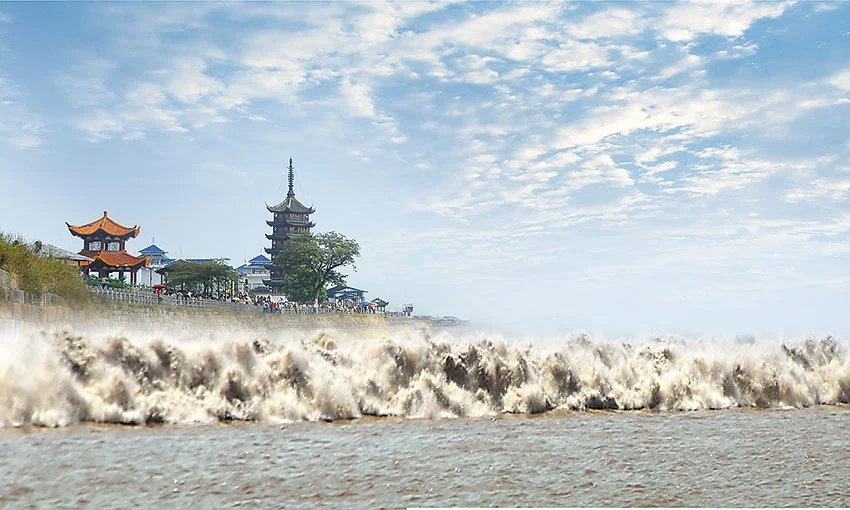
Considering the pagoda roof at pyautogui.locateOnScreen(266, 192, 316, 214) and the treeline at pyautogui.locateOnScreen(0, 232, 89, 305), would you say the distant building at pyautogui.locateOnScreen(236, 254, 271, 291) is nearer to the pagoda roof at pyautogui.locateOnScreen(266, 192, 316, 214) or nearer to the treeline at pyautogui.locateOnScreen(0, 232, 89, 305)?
the pagoda roof at pyautogui.locateOnScreen(266, 192, 316, 214)

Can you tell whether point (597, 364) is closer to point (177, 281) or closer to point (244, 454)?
point (244, 454)

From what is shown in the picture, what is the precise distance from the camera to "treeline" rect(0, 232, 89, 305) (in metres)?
18.9

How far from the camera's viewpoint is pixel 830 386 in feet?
30.7

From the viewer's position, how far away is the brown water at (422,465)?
3.97m

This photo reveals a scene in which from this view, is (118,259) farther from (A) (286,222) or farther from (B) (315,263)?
(A) (286,222)

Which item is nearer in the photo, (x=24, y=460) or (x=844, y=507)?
(x=844, y=507)

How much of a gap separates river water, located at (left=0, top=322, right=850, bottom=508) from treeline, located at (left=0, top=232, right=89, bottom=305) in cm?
1341

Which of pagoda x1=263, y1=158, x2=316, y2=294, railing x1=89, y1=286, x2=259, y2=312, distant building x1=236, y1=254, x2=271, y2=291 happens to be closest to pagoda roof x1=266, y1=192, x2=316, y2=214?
pagoda x1=263, y1=158, x2=316, y2=294

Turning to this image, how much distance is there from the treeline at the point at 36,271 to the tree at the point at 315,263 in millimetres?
47443

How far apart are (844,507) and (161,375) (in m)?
5.59

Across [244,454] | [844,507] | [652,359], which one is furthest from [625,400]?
[244,454]

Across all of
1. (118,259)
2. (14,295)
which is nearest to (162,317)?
(14,295)

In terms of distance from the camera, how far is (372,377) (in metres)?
7.45

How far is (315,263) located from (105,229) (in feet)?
69.5
